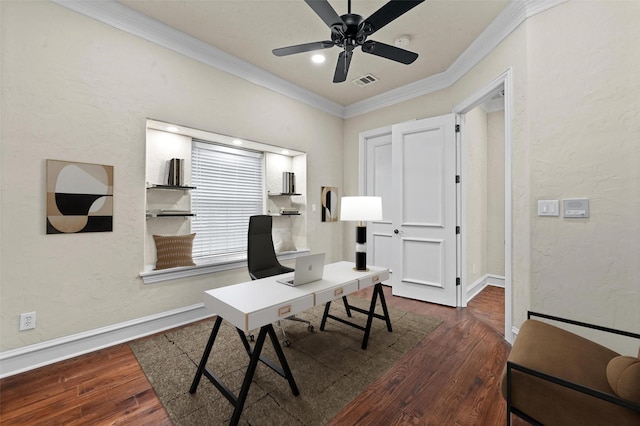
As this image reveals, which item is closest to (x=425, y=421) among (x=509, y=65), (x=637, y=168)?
(x=637, y=168)

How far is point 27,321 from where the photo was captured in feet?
6.81

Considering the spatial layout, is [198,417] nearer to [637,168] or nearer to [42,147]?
[42,147]

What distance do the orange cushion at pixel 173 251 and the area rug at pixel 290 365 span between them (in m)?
0.68

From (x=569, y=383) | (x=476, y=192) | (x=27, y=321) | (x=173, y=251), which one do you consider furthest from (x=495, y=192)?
(x=27, y=321)

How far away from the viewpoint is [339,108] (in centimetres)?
481

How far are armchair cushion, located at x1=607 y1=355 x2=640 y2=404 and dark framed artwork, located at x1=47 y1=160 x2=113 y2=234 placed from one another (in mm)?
3402

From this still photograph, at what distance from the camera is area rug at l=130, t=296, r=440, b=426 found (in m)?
1.63

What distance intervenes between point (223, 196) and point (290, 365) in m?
2.35

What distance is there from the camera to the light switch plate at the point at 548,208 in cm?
214

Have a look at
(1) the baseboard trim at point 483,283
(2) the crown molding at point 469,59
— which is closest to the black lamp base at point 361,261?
(1) the baseboard trim at point 483,283

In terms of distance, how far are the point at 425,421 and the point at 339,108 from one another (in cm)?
446

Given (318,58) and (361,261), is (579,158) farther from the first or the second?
(318,58)

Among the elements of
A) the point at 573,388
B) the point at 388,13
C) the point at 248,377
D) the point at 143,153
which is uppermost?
the point at 388,13

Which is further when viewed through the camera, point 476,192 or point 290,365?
point 476,192
